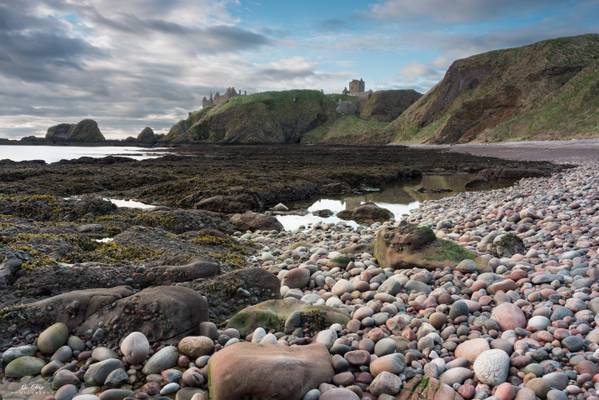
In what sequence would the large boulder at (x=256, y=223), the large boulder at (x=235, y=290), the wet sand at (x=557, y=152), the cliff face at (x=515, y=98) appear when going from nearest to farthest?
1. the large boulder at (x=235, y=290)
2. the large boulder at (x=256, y=223)
3. the wet sand at (x=557, y=152)
4. the cliff face at (x=515, y=98)

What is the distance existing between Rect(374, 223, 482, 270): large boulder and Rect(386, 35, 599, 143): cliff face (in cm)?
6327

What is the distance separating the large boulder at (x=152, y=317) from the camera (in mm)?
3811

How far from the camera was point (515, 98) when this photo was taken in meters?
87.2

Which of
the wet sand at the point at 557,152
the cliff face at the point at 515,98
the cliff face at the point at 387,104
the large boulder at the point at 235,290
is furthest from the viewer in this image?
the cliff face at the point at 387,104

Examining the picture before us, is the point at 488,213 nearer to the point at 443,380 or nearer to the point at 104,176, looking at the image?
the point at 443,380

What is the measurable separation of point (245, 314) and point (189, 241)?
176 inches

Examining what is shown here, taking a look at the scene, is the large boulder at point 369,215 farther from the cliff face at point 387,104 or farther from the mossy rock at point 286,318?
the cliff face at point 387,104

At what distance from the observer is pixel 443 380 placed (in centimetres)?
314

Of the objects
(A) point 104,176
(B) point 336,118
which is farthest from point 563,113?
(B) point 336,118

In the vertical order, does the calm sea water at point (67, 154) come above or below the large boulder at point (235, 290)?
above

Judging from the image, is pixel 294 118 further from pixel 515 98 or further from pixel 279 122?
pixel 515 98

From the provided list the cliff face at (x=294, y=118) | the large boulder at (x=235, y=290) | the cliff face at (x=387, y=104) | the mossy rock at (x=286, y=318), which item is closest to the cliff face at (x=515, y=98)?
the cliff face at (x=294, y=118)

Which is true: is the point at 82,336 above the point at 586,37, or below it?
below

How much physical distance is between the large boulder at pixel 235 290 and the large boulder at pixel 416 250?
6.25ft
